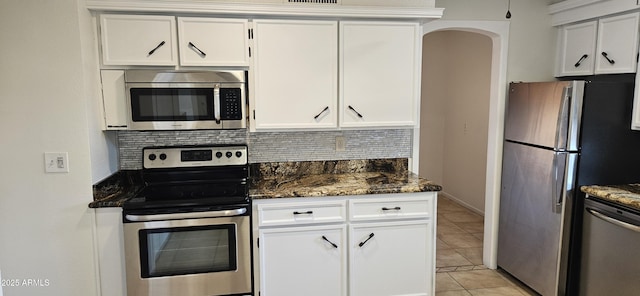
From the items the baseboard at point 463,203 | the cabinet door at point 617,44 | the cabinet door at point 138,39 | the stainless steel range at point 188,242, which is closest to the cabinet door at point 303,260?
the stainless steel range at point 188,242

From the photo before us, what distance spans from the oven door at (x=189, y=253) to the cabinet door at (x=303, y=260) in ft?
0.41

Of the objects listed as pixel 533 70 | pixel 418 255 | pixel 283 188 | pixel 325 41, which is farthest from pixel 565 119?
pixel 283 188

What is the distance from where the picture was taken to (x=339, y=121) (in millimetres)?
2668

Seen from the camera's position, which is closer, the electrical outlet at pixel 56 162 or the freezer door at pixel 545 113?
the electrical outlet at pixel 56 162

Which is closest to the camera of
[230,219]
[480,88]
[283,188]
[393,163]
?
[230,219]

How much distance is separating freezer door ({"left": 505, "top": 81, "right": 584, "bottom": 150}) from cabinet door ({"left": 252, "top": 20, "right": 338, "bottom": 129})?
1485 mm

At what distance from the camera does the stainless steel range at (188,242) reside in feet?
7.47

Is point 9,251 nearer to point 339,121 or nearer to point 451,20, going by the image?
point 339,121

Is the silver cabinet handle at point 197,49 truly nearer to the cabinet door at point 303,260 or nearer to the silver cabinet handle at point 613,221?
the cabinet door at point 303,260

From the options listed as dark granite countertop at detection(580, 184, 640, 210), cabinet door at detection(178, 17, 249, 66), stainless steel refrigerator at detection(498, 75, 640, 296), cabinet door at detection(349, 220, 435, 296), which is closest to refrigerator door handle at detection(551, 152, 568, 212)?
stainless steel refrigerator at detection(498, 75, 640, 296)

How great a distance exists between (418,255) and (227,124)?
1.51 m

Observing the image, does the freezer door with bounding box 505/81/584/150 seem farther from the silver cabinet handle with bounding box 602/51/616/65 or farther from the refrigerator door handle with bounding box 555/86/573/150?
the silver cabinet handle with bounding box 602/51/616/65

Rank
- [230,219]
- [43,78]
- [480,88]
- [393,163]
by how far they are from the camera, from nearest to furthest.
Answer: [43,78]
[230,219]
[393,163]
[480,88]

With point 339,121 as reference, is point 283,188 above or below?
below
